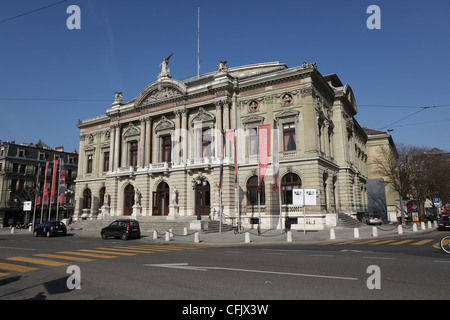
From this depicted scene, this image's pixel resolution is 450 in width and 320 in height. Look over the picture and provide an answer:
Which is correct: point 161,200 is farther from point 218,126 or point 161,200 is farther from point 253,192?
point 253,192

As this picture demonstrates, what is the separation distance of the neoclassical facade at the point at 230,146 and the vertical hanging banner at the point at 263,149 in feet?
10.2

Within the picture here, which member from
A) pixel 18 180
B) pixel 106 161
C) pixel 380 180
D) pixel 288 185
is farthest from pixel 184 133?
pixel 18 180

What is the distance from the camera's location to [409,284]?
24.6 ft

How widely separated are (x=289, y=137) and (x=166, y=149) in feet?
52.6

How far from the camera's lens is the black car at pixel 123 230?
25100mm

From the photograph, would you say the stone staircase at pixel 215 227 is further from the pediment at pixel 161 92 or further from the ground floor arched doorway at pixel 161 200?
the pediment at pixel 161 92

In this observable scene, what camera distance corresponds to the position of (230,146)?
34.5 m

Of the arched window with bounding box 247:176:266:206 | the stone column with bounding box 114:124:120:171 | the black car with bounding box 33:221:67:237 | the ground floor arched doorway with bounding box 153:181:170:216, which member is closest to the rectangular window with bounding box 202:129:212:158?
the arched window with bounding box 247:176:266:206

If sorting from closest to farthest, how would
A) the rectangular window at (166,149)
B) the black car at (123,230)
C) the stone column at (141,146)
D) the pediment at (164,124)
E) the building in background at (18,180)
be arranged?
the black car at (123,230)
the pediment at (164,124)
the rectangular window at (166,149)
the stone column at (141,146)
the building in background at (18,180)

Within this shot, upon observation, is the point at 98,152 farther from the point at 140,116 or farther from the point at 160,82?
the point at 160,82

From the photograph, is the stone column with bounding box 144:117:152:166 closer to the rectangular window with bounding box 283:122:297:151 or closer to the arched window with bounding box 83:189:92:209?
the arched window with bounding box 83:189:92:209

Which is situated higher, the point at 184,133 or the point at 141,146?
the point at 184,133

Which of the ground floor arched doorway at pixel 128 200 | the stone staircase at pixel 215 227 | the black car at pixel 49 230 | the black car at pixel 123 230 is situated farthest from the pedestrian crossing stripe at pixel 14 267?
the ground floor arched doorway at pixel 128 200
